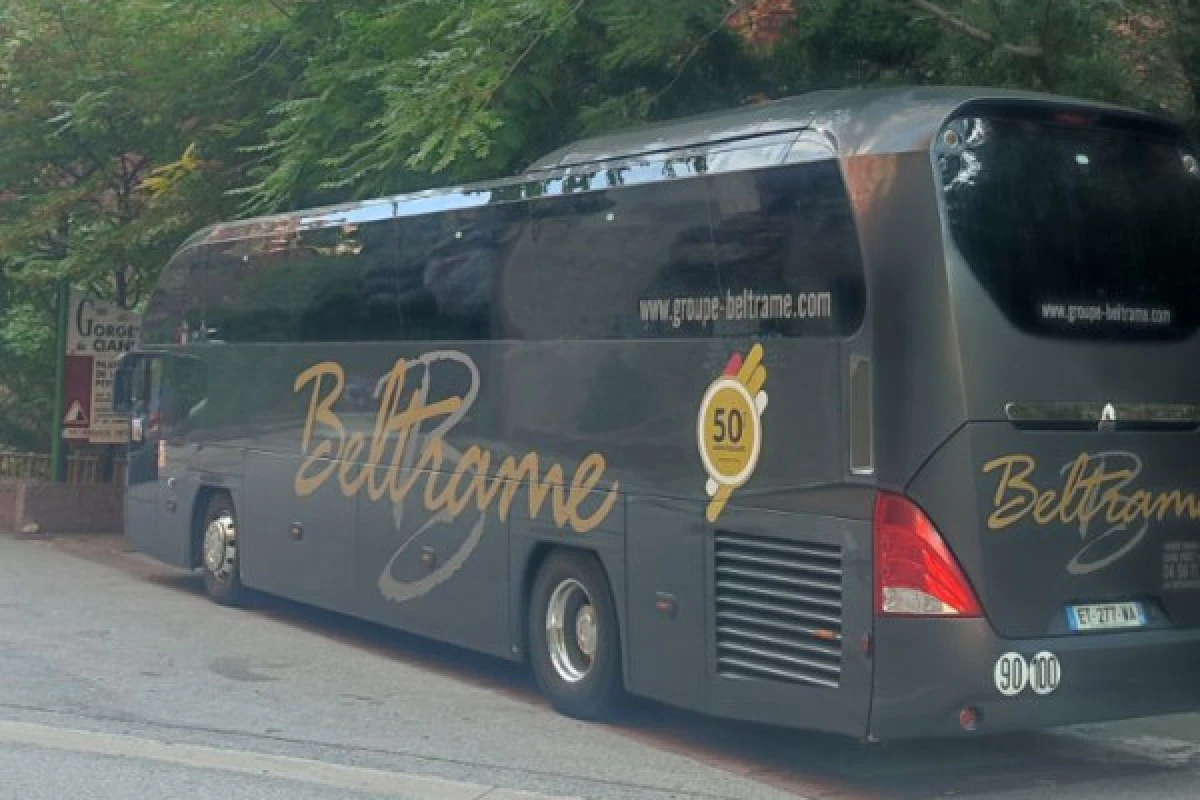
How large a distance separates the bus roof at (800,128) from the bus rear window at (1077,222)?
5.5 inches

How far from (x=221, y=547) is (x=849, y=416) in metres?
8.68

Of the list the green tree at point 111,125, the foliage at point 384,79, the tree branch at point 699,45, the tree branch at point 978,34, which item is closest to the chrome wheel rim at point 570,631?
the foliage at point 384,79

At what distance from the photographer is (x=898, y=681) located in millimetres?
8117

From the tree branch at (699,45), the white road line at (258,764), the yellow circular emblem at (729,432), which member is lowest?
the white road line at (258,764)

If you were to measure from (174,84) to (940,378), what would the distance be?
1292 cm

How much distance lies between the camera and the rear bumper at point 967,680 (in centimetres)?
808

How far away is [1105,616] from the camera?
8578mm

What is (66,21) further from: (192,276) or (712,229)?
(712,229)

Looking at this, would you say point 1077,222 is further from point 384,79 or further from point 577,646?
point 384,79

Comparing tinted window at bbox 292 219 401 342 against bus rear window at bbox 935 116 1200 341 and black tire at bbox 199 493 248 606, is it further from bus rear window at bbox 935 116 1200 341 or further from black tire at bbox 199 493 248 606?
bus rear window at bbox 935 116 1200 341

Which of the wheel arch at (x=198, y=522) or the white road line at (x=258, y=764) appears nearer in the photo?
the white road line at (x=258, y=764)

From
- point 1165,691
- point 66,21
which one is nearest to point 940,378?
point 1165,691

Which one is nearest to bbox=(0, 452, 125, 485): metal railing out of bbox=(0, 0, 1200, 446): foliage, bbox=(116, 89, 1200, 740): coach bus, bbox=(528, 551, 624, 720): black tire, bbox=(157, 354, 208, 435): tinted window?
bbox=(0, 0, 1200, 446): foliage

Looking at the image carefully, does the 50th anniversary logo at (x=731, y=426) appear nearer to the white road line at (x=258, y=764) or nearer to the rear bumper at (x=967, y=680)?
the rear bumper at (x=967, y=680)
